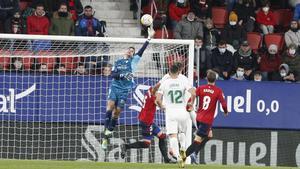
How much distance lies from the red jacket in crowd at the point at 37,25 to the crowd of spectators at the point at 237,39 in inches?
121

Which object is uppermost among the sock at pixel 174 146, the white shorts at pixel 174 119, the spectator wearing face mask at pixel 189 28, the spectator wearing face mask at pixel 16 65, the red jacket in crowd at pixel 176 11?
the red jacket in crowd at pixel 176 11

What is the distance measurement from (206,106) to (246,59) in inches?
212

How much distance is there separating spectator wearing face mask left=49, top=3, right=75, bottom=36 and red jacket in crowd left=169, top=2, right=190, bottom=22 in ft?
9.50

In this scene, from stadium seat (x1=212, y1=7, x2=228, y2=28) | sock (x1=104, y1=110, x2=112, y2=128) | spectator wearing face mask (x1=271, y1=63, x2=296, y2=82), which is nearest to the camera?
sock (x1=104, y1=110, x2=112, y2=128)

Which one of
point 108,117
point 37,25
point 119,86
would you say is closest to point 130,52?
point 119,86

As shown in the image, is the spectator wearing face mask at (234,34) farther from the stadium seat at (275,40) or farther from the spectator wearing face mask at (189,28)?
the stadium seat at (275,40)

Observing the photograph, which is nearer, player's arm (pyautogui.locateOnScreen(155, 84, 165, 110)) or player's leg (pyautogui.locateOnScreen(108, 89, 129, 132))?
player's arm (pyautogui.locateOnScreen(155, 84, 165, 110))

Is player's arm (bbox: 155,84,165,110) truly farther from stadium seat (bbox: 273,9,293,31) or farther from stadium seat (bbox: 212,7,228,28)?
stadium seat (bbox: 273,9,293,31)

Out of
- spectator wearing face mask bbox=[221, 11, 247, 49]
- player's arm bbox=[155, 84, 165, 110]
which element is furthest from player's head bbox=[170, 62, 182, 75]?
spectator wearing face mask bbox=[221, 11, 247, 49]

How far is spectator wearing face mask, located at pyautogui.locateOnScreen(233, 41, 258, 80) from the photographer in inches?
1114

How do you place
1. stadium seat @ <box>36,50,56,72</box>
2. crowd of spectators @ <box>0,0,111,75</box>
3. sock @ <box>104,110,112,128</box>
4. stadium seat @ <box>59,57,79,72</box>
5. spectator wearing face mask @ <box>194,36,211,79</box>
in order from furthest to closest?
spectator wearing face mask @ <box>194,36,211,79</box>, crowd of spectators @ <box>0,0,111,75</box>, stadium seat @ <box>59,57,79,72</box>, stadium seat @ <box>36,50,56,72</box>, sock @ <box>104,110,112,128</box>

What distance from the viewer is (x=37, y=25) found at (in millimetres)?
27391

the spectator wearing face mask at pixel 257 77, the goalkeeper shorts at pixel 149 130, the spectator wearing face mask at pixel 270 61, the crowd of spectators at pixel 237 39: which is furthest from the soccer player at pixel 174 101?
the spectator wearing face mask at pixel 270 61

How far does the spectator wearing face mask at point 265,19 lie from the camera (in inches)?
1203
